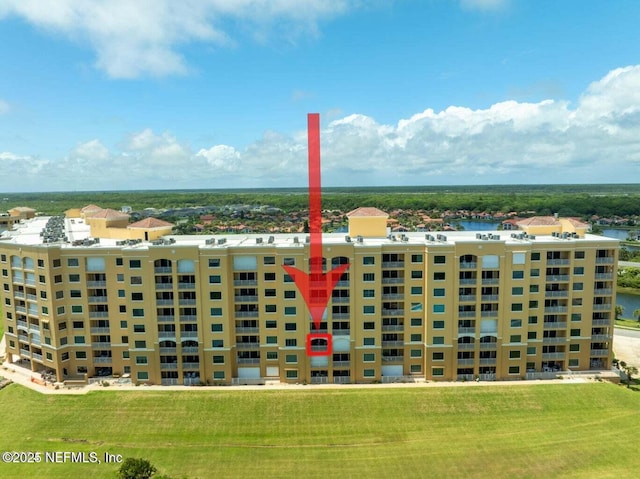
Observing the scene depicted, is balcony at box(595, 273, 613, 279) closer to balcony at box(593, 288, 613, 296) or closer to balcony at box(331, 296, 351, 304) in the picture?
balcony at box(593, 288, 613, 296)

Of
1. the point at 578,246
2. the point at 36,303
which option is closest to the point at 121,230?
the point at 36,303

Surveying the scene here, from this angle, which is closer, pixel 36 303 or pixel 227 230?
pixel 36 303

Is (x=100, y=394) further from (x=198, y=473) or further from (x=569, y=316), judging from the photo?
(x=569, y=316)

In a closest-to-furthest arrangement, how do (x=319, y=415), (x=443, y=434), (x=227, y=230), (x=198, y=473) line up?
1. (x=198, y=473)
2. (x=443, y=434)
3. (x=319, y=415)
4. (x=227, y=230)

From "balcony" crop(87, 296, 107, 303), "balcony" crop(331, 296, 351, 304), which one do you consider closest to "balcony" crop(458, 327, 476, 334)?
"balcony" crop(331, 296, 351, 304)

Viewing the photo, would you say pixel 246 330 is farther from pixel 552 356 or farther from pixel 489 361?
pixel 552 356

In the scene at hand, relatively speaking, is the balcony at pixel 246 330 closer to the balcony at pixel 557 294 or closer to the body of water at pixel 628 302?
the balcony at pixel 557 294
